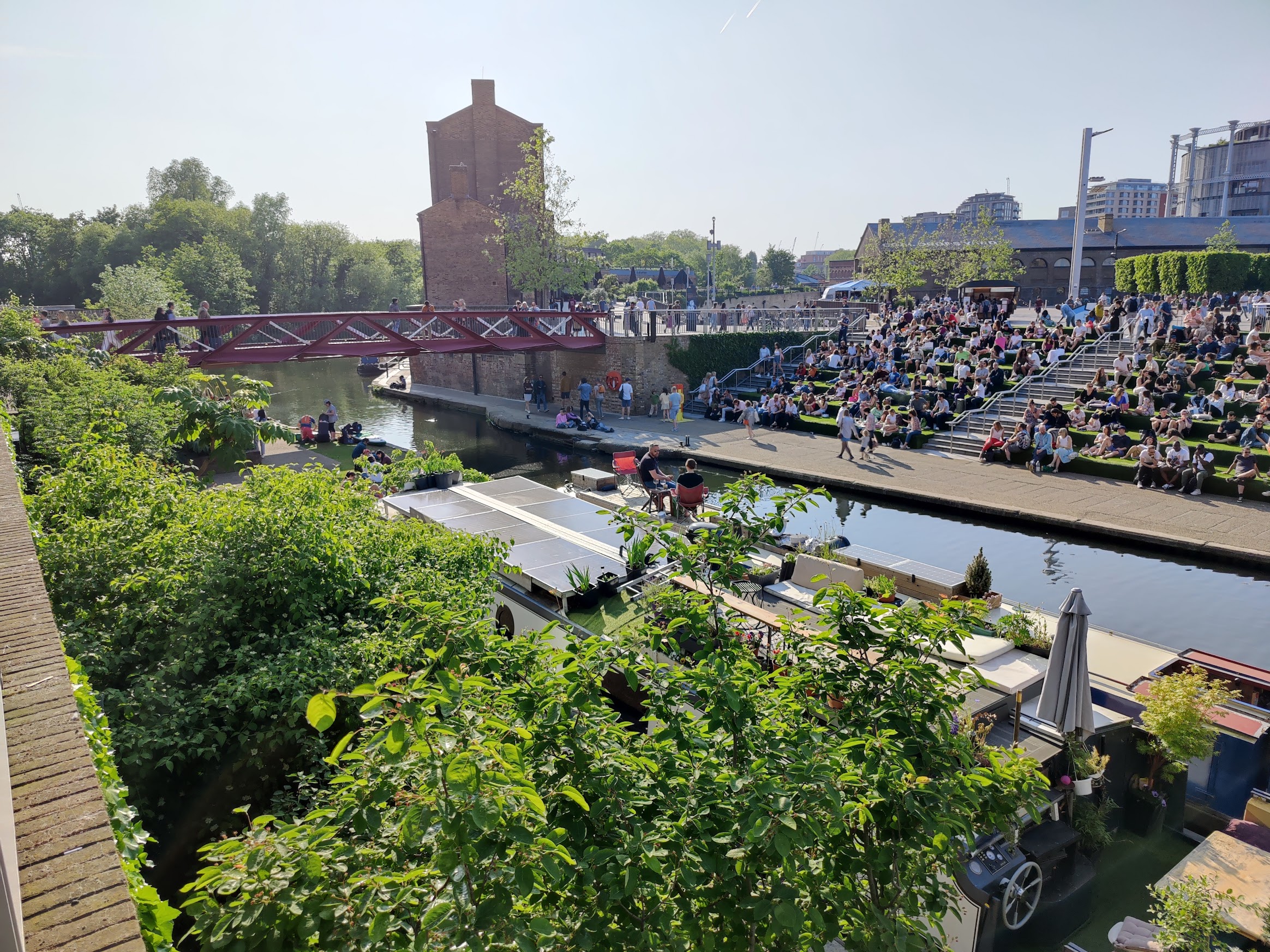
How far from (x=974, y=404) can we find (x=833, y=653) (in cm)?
1979

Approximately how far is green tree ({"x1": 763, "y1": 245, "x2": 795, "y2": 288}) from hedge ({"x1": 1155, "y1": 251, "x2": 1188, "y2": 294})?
201 feet

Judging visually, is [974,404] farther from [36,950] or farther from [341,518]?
[36,950]

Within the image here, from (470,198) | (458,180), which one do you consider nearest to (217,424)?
(470,198)

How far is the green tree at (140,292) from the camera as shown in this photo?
114ft

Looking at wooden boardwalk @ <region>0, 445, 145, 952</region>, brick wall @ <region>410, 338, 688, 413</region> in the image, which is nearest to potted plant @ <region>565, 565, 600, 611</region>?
wooden boardwalk @ <region>0, 445, 145, 952</region>

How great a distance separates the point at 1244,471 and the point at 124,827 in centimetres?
1789

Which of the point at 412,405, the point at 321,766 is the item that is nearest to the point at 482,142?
the point at 412,405

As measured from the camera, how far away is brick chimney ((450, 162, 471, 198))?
44656 millimetres

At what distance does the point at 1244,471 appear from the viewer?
48.7ft

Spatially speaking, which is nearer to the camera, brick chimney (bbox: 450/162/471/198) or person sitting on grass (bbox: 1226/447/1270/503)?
person sitting on grass (bbox: 1226/447/1270/503)

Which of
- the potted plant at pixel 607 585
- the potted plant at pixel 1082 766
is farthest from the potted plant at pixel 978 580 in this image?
the potted plant at pixel 607 585

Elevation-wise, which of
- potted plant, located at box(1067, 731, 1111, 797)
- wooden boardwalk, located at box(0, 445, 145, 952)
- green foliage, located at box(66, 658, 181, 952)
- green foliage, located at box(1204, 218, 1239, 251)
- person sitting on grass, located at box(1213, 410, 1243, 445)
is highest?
green foliage, located at box(1204, 218, 1239, 251)

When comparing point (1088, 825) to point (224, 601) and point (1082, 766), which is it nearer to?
point (1082, 766)

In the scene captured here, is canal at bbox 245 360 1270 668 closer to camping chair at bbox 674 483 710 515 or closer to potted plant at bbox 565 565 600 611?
camping chair at bbox 674 483 710 515
